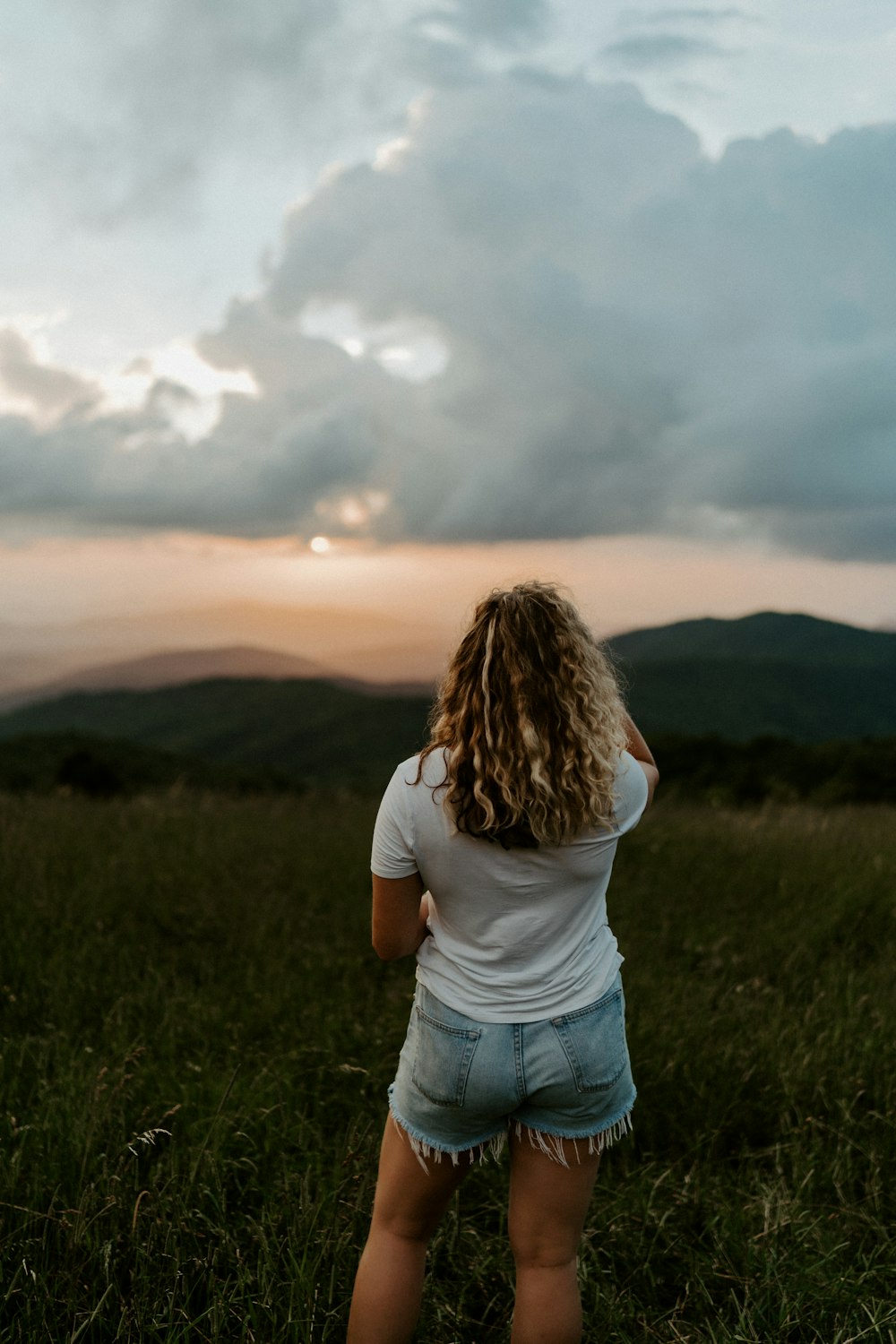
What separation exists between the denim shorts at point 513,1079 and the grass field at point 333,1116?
0.61m

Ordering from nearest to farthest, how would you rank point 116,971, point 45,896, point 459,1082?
point 459,1082 < point 116,971 < point 45,896

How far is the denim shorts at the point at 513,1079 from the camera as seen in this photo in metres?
2.04

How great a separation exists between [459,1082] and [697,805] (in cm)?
1045

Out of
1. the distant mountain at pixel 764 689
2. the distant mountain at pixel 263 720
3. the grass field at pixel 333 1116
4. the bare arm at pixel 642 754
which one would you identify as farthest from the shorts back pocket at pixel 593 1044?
the distant mountain at pixel 764 689

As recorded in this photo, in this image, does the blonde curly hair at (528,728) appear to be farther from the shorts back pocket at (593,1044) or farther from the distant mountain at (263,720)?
the distant mountain at (263,720)

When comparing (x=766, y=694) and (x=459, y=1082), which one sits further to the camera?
(x=766, y=694)

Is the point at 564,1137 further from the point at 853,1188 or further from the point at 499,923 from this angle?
the point at 853,1188

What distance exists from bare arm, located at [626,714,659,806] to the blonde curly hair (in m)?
0.16

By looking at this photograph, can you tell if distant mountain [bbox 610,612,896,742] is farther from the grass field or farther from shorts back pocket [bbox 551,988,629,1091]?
shorts back pocket [bbox 551,988,629,1091]

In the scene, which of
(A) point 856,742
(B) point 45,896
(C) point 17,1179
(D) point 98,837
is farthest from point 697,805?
(A) point 856,742

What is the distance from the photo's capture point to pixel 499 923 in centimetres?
207

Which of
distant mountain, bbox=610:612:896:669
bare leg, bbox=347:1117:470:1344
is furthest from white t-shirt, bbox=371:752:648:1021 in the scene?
A: distant mountain, bbox=610:612:896:669

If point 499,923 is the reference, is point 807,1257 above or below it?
below

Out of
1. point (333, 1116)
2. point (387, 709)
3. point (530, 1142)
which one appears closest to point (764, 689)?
point (387, 709)
